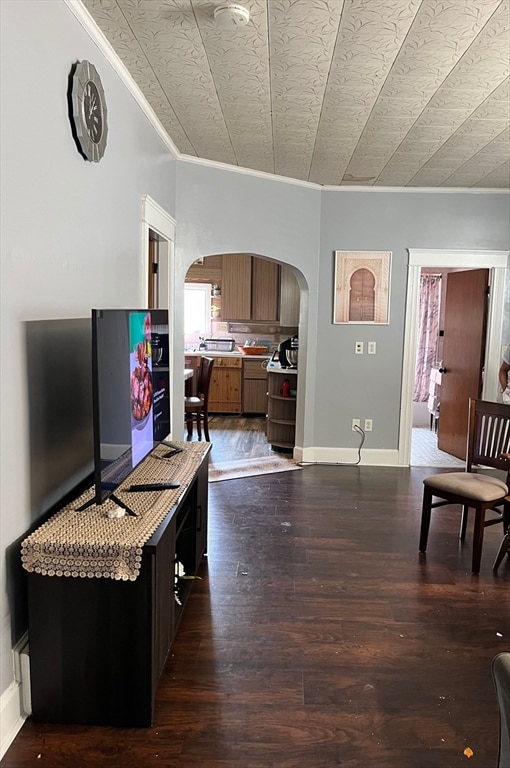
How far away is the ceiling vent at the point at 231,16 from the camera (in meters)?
2.27

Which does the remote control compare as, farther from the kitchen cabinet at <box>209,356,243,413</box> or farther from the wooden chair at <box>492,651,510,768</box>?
the kitchen cabinet at <box>209,356,243,413</box>

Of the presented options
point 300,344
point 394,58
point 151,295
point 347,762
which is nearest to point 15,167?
point 394,58

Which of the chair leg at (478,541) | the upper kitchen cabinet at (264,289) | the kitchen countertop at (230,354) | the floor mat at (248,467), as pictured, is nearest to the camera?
the chair leg at (478,541)

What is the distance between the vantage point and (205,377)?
19.7 ft

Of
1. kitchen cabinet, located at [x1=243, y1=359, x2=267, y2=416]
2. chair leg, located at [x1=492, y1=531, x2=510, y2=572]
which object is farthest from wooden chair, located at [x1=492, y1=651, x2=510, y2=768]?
kitchen cabinet, located at [x1=243, y1=359, x2=267, y2=416]

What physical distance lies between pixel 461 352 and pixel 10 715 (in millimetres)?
5074

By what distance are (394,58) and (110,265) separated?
5.44ft

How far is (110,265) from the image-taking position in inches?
113

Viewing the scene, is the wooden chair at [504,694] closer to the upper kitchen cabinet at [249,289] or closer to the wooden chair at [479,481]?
the wooden chair at [479,481]

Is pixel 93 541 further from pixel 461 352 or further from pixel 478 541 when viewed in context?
pixel 461 352

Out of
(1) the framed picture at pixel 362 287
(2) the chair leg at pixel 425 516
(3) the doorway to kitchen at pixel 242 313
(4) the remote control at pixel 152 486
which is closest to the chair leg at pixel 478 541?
(2) the chair leg at pixel 425 516

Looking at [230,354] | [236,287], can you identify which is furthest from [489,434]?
[236,287]

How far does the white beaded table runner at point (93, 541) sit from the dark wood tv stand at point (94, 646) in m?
0.04

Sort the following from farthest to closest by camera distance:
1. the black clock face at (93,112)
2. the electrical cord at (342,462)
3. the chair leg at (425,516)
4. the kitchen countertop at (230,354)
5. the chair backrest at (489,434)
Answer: the kitchen countertop at (230,354) < the electrical cord at (342,462) < the chair backrest at (489,434) < the chair leg at (425,516) < the black clock face at (93,112)
